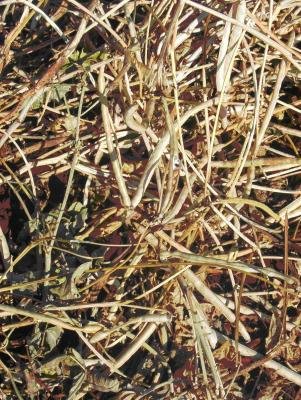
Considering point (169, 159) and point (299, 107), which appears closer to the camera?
point (169, 159)

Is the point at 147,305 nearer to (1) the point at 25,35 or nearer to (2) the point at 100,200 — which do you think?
(2) the point at 100,200

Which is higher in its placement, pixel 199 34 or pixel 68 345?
pixel 199 34

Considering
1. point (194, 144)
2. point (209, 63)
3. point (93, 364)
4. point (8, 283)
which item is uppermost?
point (209, 63)

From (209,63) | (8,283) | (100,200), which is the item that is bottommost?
(8,283)

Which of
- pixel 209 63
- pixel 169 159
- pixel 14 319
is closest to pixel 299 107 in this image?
pixel 209 63

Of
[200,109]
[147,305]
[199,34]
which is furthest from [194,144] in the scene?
[147,305]

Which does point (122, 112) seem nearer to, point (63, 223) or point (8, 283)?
point (63, 223)
